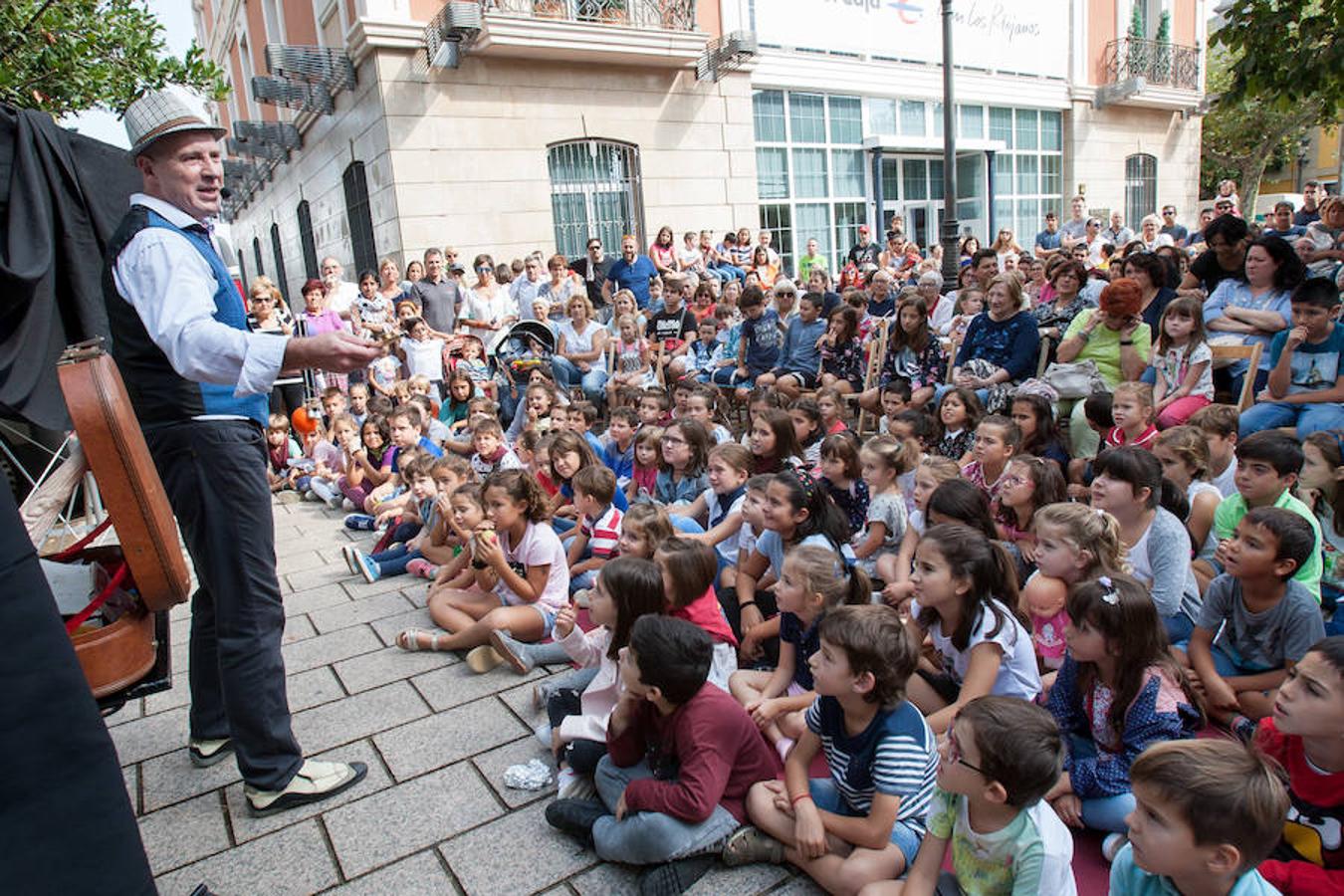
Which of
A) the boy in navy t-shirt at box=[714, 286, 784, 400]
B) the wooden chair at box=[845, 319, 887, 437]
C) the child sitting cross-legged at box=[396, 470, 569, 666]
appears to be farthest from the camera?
the boy in navy t-shirt at box=[714, 286, 784, 400]

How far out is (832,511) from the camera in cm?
365

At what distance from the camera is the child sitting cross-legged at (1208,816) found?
1.54m

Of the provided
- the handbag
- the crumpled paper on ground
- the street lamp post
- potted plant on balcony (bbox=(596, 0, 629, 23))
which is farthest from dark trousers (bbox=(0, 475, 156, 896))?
potted plant on balcony (bbox=(596, 0, 629, 23))

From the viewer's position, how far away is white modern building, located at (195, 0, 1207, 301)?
11.9 metres

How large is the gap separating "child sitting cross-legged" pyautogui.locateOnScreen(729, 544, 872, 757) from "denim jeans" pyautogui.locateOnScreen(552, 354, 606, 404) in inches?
223

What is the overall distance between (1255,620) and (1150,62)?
2334 centimetres

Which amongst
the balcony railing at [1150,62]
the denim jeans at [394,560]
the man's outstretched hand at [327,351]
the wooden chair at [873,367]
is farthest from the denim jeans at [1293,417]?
the balcony railing at [1150,62]

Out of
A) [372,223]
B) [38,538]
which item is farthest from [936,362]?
[372,223]

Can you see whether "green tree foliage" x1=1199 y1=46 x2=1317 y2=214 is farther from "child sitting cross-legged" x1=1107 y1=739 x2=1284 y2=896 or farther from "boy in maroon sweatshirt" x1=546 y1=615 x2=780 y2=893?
"child sitting cross-legged" x1=1107 y1=739 x2=1284 y2=896

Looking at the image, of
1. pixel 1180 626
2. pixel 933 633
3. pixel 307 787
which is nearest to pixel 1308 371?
pixel 1180 626

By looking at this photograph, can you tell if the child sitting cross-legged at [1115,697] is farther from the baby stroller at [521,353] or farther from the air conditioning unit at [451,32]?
the air conditioning unit at [451,32]

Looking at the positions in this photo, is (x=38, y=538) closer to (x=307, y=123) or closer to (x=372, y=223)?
(x=372, y=223)

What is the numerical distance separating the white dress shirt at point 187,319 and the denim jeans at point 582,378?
20.3 feet

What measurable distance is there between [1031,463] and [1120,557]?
79 cm
